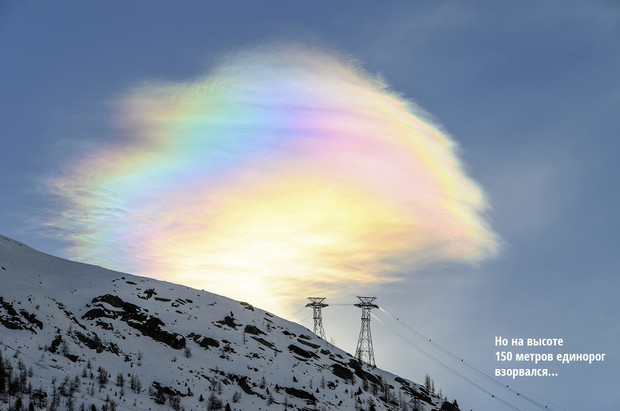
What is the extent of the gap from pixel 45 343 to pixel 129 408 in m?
14.3

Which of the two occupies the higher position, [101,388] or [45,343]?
[45,343]

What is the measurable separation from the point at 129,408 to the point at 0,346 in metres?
13.8

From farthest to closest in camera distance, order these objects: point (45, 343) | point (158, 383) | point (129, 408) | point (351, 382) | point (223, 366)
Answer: point (351, 382) < point (223, 366) < point (158, 383) < point (45, 343) < point (129, 408)

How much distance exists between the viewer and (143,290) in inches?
3524

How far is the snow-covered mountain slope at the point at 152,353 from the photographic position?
48.3 meters

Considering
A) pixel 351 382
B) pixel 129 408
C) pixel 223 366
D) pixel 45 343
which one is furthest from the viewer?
pixel 351 382

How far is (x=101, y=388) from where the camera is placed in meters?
49.0

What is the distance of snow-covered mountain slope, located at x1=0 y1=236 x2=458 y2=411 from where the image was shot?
1901 inches

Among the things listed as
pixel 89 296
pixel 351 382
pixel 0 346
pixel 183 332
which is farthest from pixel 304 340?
pixel 0 346

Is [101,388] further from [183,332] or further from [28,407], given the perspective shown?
[183,332]

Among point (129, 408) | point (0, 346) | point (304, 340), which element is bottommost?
point (129, 408)

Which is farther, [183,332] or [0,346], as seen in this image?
[183,332]

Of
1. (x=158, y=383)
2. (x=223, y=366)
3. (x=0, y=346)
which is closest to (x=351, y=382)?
(x=223, y=366)

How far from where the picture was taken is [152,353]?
221ft
